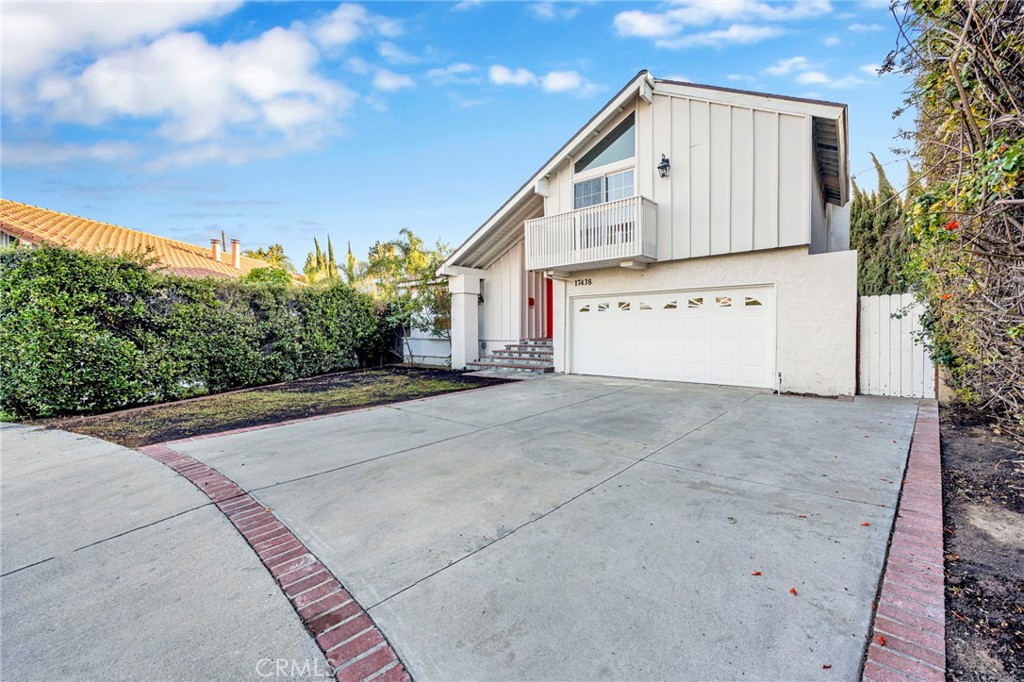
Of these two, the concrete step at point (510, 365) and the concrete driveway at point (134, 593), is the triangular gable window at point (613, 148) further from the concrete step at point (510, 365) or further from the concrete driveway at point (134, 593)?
the concrete driveway at point (134, 593)

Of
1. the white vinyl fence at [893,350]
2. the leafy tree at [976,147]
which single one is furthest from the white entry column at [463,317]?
the leafy tree at [976,147]

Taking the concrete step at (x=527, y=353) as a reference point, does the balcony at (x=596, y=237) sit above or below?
above

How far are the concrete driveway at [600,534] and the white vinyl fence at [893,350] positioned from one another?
7.22 feet

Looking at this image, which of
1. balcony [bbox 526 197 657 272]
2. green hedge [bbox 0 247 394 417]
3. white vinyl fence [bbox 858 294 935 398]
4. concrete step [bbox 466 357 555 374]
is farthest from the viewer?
concrete step [bbox 466 357 555 374]

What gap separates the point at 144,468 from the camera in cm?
423

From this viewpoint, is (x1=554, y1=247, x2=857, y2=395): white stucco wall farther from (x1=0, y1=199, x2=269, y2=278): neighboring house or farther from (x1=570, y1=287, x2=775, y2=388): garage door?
(x1=0, y1=199, x2=269, y2=278): neighboring house

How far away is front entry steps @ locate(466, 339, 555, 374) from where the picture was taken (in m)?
11.7

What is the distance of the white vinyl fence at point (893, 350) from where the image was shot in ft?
23.1

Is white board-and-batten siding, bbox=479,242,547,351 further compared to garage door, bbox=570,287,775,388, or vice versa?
white board-and-batten siding, bbox=479,242,547,351

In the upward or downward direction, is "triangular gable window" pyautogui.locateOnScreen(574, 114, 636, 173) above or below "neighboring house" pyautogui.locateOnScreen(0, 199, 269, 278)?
above

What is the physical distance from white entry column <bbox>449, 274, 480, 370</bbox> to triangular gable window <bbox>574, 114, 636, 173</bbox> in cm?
451

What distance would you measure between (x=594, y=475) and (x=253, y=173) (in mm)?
21355

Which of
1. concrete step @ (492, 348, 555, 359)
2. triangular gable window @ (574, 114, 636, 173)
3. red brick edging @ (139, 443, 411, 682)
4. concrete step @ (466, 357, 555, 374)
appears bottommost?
red brick edging @ (139, 443, 411, 682)

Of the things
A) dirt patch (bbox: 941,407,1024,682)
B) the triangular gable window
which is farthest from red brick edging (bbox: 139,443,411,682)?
the triangular gable window
